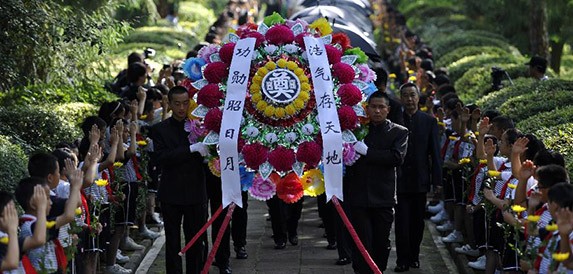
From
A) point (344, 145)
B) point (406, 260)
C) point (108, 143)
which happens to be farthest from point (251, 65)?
point (406, 260)

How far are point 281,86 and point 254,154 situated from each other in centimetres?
70

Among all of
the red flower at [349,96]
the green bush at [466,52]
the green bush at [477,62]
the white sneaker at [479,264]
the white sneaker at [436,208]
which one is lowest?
the white sneaker at [479,264]

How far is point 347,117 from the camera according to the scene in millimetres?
11320

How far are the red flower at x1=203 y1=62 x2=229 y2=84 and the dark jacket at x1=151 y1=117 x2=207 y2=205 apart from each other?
587mm

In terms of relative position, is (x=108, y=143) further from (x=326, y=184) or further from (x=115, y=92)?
(x=115, y=92)

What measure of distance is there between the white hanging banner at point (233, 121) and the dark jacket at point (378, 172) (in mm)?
1163

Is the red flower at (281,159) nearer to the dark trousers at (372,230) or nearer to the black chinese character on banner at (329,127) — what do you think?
the black chinese character on banner at (329,127)

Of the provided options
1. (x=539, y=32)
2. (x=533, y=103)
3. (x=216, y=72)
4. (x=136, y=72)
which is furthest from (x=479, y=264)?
(x=539, y=32)

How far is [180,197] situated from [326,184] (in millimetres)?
1426

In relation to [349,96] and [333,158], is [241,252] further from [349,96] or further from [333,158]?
[349,96]

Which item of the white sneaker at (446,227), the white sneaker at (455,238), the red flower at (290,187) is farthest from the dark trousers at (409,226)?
the white sneaker at (446,227)

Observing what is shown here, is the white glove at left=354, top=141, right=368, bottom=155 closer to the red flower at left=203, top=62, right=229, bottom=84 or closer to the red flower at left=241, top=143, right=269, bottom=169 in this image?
the red flower at left=241, top=143, right=269, bottom=169

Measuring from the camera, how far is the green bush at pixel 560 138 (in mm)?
12230

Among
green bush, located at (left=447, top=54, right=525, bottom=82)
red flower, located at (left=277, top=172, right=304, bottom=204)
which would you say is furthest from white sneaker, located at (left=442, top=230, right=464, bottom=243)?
green bush, located at (left=447, top=54, right=525, bottom=82)
